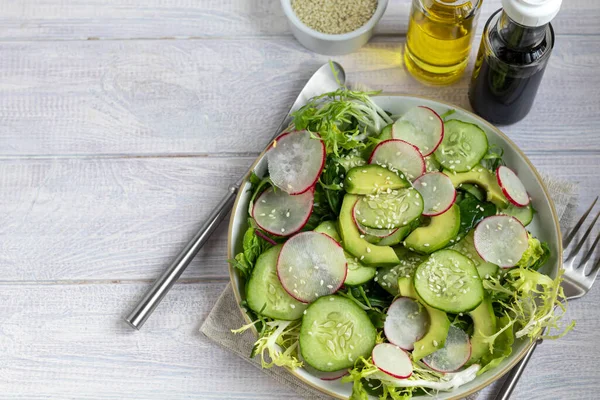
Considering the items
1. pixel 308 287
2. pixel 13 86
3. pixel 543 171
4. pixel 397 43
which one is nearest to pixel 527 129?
pixel 543 171

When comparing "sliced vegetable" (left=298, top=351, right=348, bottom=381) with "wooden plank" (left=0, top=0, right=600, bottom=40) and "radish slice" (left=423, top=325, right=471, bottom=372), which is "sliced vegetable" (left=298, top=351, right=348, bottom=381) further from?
"wooden plank" (left=0, top=0, right=600, bottom=40)

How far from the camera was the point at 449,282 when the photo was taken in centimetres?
155

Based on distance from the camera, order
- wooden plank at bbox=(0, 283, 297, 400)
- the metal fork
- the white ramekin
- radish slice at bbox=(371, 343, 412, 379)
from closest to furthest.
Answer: radish slice at bbox=(371, 343, 412, 379) → the metal fork → wooden plank at bbox=(0, 283, 297, 400) → the white ramekin

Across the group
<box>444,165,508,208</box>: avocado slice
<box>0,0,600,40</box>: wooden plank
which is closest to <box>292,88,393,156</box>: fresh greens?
<box>444,165,508,208</box>: avocado slice

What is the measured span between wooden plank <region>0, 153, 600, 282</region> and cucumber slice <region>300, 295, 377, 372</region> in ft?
1.37

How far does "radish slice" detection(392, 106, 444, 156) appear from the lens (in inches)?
67.3

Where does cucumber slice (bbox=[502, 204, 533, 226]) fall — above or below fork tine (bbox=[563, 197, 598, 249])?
above

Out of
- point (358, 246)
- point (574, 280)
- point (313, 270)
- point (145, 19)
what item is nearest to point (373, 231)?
point (358, 246)

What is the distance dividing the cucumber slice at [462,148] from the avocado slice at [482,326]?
0.33m

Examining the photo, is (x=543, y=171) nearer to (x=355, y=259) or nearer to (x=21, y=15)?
(x=355, y=259)

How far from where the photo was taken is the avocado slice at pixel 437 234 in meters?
1.61

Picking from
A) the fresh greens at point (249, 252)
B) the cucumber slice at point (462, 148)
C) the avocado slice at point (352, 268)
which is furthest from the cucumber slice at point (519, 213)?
the fresh greens at point (249, 252)

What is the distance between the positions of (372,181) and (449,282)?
0.29 m

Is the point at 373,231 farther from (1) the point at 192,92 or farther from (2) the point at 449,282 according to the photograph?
(1) the point at 192,92
